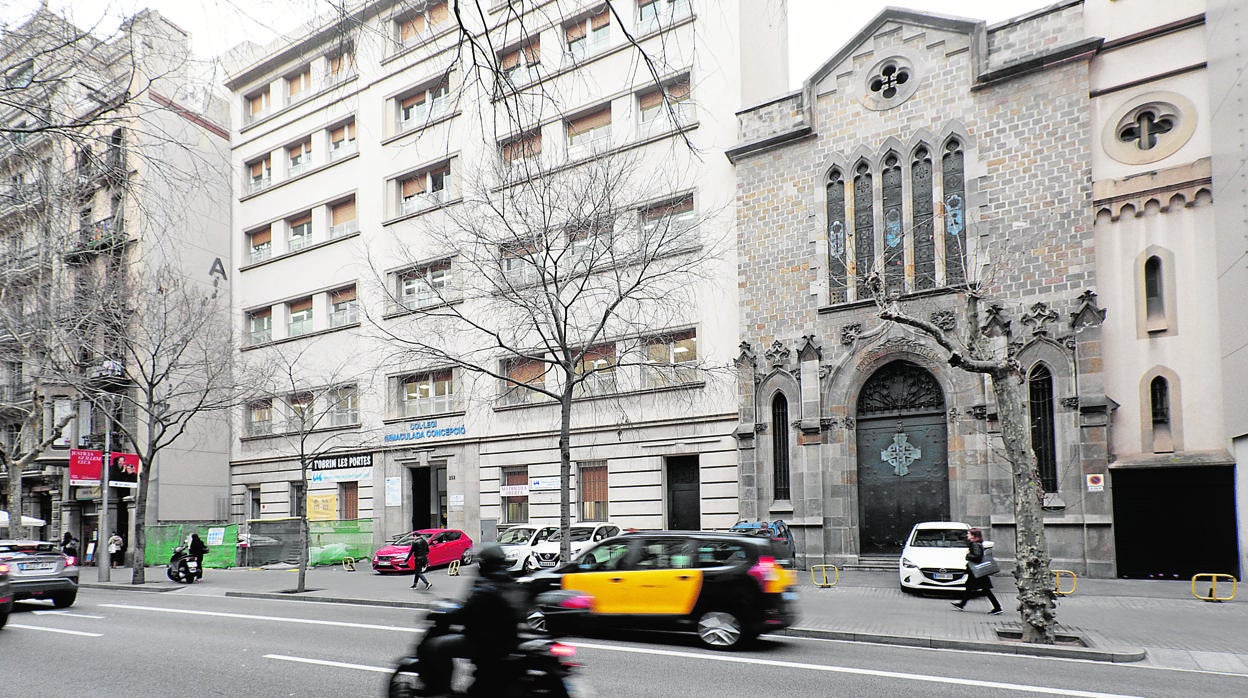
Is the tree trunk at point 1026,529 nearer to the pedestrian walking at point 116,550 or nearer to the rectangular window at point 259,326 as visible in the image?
the pedestrian walking at point 116,550

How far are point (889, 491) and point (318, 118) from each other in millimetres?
26746

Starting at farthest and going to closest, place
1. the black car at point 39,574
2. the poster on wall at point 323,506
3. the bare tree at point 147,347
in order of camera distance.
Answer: the poster on wall at point 323,506 → the bare tree at point 147,347 → the black car at point 39,574

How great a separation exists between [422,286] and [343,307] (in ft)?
16.2

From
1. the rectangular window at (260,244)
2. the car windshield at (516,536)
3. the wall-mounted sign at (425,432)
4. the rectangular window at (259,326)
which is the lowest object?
the car windshield at (516,536)

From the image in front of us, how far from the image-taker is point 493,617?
256 inches

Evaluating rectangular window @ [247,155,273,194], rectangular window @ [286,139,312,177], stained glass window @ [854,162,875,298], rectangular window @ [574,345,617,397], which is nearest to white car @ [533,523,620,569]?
rectangular window @ [574,345,617,397]

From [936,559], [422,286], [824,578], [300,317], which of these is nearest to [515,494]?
[422,286]

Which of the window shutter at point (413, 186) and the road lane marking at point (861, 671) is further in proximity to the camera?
the window shutter at point (413, 186)

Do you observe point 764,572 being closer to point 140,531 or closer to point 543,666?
point 543,666

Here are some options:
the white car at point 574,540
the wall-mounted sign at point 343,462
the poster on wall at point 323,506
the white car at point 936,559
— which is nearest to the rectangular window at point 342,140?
the wall-mounted sign at point 343,462

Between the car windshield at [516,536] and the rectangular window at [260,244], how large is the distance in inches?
760

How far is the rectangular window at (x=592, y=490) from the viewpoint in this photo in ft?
94.0

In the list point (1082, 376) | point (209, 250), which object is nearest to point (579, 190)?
point (1082, 376)

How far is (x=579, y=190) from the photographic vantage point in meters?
22.4
